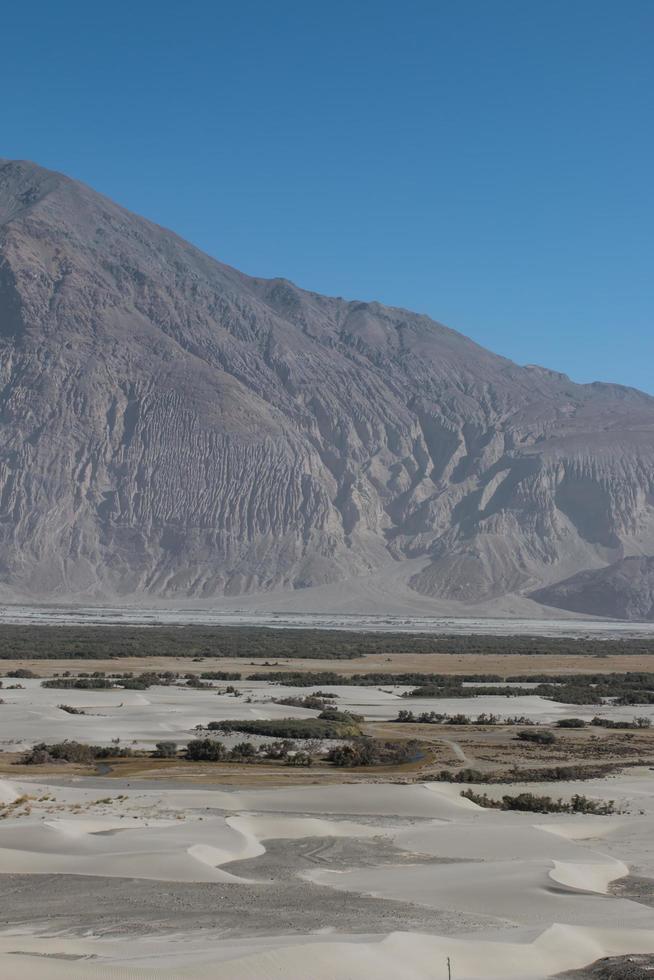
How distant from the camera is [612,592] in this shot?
148 metres

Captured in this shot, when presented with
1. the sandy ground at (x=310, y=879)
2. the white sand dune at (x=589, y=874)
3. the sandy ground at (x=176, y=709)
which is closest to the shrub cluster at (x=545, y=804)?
the sandy ground at (x=310, y=879)

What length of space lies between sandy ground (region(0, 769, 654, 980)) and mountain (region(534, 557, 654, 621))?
127095 millimetres

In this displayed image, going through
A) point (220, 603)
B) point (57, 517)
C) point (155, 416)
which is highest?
point (155, 416)

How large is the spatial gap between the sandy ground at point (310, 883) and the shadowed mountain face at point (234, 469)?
128471mm

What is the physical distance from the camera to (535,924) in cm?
1348

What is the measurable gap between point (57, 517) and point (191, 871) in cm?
14235

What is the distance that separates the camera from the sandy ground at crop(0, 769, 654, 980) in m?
11.5

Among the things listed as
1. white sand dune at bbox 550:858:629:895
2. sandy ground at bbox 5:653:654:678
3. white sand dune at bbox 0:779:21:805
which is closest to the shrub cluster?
white sand dune at bbox 550:858:629:895

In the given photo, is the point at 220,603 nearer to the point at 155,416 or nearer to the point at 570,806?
the point at 155,416

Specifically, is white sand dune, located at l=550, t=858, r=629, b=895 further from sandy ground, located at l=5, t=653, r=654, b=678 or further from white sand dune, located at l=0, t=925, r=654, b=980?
sandy ground, located at l=5, t=653, r=654, b=678

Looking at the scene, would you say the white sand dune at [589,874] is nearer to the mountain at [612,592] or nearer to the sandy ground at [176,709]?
the sandy ground at [176,709]

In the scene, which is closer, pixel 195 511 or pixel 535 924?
pixel 535 924

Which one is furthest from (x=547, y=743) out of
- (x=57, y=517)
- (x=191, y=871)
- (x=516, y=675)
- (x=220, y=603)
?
(x=57, y=517)

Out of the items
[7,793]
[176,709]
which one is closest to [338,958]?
[7,793]
